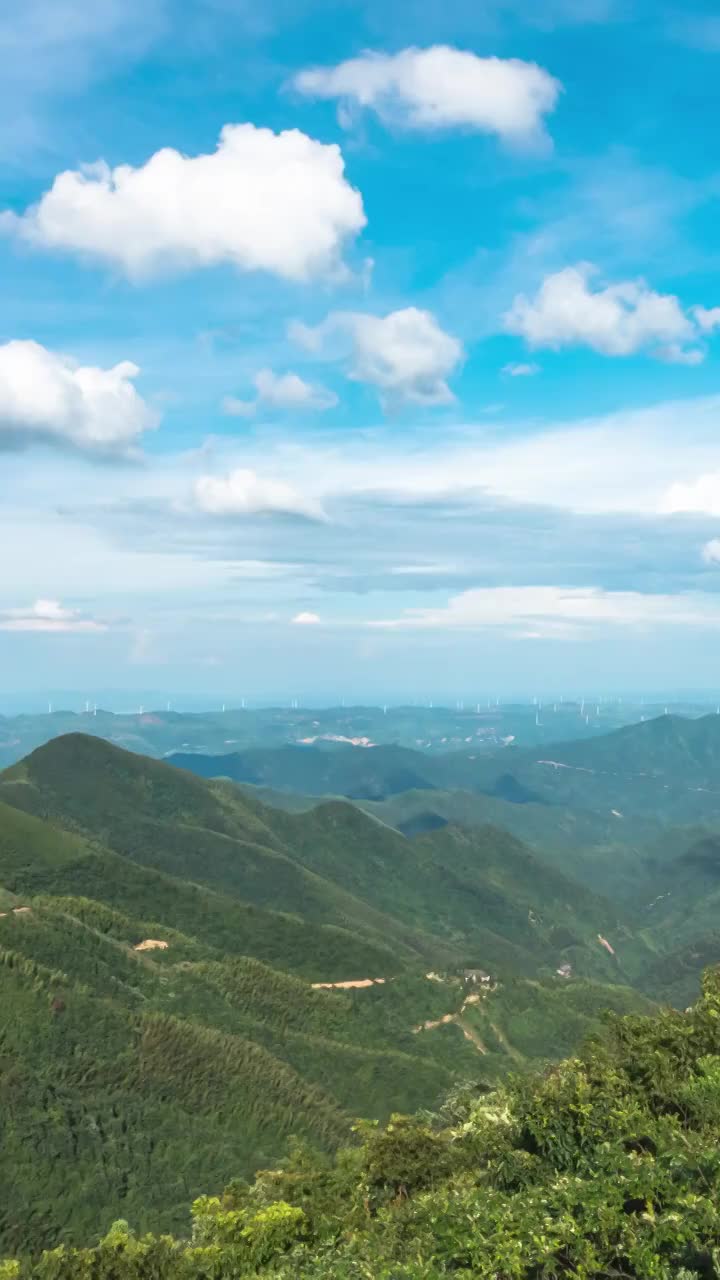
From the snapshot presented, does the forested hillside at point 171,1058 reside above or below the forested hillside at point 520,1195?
below

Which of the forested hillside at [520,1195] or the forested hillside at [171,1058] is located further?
the forested hillside at [171,1058]

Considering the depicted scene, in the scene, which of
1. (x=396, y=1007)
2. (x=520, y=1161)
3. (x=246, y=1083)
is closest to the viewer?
(x=520, y=1161)

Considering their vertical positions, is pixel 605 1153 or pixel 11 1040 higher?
pixel 605 1153

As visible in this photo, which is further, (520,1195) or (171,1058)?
(171,1058)

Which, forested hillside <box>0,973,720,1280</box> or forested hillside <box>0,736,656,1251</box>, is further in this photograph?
forested hillside <box>0,736,656,1251</box>

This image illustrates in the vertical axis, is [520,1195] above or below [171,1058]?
above

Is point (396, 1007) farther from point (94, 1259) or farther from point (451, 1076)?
point (94, 1259)

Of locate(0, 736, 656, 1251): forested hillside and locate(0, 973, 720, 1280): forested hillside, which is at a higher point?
locate(0, 973, 720, 1280): forested hillside

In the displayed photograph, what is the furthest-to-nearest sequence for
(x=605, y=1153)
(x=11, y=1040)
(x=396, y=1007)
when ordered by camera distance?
(x=396, y=1007) → (x=11, y=1040) → (x=605, y=1153)

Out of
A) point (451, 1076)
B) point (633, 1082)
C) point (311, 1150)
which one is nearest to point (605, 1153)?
point (633, 1082)

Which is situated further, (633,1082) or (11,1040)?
(11,1040)

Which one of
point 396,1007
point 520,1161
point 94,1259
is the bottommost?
point 396,1007
